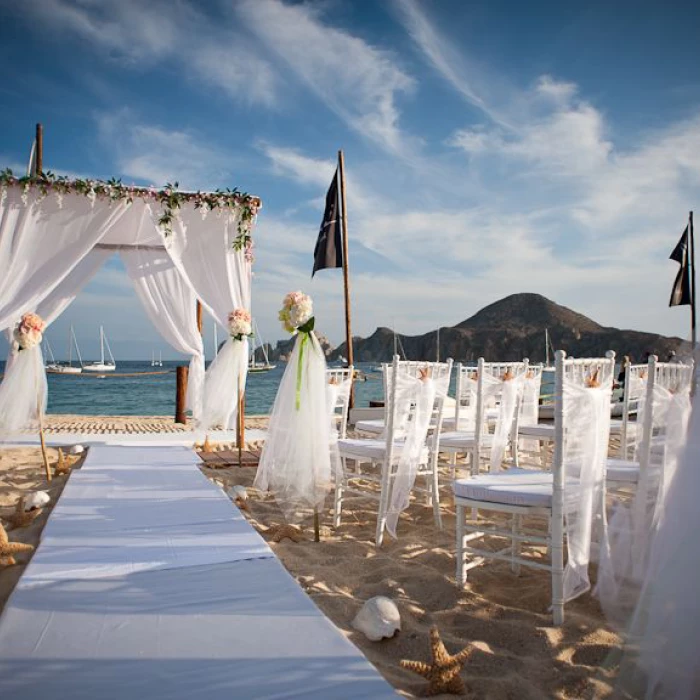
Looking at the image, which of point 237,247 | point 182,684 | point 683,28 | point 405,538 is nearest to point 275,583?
point 182,684

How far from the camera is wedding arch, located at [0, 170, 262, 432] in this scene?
603 cm

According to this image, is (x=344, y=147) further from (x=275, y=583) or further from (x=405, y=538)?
(x=275, y=583)

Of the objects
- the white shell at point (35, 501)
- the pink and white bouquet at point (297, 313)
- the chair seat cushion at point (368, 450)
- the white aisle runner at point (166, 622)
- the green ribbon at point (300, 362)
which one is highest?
the pink and white bouquet at point (297, 313)

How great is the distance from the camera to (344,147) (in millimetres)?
9898

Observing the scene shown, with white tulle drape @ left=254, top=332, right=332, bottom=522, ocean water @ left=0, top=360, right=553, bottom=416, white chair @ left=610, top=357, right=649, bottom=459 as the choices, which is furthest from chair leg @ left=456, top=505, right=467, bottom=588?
ocean water @ left=0, top=360, right=553, bottom=416

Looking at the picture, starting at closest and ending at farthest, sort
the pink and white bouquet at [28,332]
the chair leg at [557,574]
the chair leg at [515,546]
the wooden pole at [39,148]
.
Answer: the chair leg at [557,574] → the chair leg at [515,546] → the pink and white bouquet at [28,332] → the wooden pole at [39,148]

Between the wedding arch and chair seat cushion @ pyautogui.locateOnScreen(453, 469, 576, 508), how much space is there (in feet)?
12.7

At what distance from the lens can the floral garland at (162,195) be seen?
605 cm

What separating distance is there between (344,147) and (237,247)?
161 inches

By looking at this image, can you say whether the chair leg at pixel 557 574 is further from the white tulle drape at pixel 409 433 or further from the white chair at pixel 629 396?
the white chair at pixel 629 396

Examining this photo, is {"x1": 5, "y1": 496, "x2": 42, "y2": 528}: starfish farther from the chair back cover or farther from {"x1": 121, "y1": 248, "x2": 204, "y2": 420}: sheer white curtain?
{"x1": 121, "y1": 248, "x2": 204, "y2": 420}: sheer white curtain

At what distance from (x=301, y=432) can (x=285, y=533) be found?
62 centimetres

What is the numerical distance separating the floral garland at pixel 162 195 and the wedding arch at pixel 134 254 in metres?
0.01

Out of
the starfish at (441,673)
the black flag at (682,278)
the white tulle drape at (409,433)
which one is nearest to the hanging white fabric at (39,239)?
the white tulle drape at (409,433)
